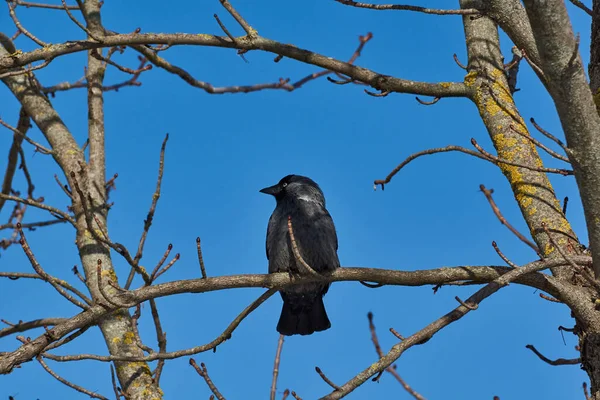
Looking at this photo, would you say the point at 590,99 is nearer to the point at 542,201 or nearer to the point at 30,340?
the point at 542,201

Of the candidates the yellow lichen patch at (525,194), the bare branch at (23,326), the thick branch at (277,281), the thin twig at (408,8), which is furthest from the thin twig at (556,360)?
the bare branch at (23,326)

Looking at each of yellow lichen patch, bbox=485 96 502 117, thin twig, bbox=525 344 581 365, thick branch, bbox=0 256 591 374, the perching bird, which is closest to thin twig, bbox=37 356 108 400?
thick branch, bbox=0 256 591 374

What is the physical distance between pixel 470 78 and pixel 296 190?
1.86 m

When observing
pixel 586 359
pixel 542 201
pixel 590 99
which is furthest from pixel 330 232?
pixel 590 99

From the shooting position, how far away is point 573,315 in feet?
13.4

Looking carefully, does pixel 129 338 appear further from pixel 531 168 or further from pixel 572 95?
pixel 572 95

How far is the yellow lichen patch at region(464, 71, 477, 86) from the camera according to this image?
16.5ft

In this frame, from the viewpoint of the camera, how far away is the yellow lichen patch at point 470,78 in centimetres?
502

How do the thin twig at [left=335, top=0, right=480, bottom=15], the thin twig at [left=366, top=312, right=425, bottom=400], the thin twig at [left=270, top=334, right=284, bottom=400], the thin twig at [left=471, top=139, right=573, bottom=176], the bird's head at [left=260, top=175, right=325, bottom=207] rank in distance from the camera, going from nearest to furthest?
the thin twig at [left=366, top=312, right=425, bottom=400] → the thin twig at [left=471, top=139, right=573, bottom=176] → the thin twig at [left=335, top=0, right=480, bottom=15] → the thin twig at [left=270, top=334, right=284, bottom=400] → the bird's head at [left=260, top=175, right=325, bottom=207]

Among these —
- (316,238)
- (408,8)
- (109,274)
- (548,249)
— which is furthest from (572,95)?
(109,274)

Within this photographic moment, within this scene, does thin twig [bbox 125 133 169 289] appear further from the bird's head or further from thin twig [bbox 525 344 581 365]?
thin twig [bbox 525 344 581 365]

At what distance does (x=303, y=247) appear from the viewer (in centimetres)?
543

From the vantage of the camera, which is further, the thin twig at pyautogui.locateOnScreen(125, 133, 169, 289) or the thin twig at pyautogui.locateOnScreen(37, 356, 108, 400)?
the thin twig at pyautogui.locateOnScreen(125, 133, 169, 289)

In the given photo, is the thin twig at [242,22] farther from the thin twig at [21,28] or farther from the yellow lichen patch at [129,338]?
the yellow lichen patch at [129,338]
